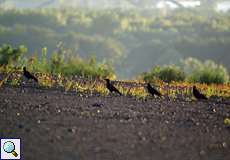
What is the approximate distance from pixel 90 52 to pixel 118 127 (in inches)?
1687

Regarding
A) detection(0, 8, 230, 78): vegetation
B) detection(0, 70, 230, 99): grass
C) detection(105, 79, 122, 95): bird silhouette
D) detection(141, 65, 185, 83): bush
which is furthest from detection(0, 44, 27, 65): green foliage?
detection(0, 8, 230, 78): vegetation

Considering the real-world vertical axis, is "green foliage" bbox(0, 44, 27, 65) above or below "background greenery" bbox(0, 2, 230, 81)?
below

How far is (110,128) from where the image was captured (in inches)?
283

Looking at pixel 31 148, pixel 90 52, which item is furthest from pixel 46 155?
pixel 90 52

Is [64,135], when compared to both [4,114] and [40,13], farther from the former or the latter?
[40,13]

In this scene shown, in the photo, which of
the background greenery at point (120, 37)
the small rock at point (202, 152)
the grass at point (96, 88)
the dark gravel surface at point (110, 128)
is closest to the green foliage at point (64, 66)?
the grass at point (96, 88)

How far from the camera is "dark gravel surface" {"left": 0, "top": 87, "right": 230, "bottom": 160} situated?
242 inches

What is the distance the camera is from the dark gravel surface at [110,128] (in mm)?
6145

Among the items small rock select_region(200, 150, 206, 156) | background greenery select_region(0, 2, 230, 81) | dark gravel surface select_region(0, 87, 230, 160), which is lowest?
small rock select_region(200, 150, 206, 156)

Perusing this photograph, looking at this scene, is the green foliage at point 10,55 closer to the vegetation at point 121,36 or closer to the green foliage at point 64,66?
the green foliage at point 64,66

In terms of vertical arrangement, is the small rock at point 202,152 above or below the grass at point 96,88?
below

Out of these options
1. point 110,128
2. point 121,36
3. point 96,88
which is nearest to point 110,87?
point 96,88

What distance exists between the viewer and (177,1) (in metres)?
96.2

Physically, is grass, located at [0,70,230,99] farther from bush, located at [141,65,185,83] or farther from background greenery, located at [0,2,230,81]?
background greenery, located at [0,2,230,81]
